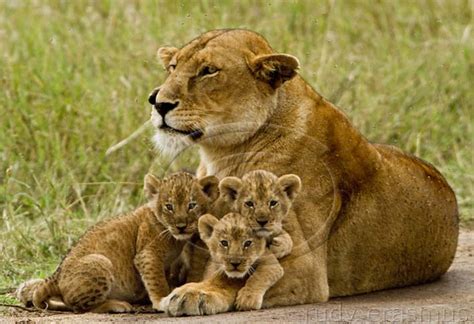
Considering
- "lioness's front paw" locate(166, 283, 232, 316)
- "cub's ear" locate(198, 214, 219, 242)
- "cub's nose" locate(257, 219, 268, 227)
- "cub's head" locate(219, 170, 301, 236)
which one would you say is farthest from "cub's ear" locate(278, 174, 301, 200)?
"lioness's front paw" locate(166, 283, 232, 316)

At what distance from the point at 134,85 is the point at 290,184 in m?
4.68

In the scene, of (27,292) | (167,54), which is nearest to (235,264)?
(27,292)

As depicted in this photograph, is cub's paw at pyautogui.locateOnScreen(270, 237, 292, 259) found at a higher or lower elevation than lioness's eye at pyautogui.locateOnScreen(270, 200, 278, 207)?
lower

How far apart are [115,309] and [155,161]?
3586mm

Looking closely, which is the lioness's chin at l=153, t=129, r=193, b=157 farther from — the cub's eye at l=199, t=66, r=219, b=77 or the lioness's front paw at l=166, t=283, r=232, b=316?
the lioness's front paw at l=166, t=283, r=232, b=316

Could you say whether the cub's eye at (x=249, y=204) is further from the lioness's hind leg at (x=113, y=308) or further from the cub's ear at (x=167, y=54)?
the cub's ear at (x=167, y=54)

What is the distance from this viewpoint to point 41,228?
934 cm

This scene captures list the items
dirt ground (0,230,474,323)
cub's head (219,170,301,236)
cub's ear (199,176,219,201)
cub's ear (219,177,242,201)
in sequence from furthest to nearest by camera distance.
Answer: cub's ear (199,176,219,201) → cub's ear (219,177,242,201) → cub's head (219,170,301,236) → dirt ground (0,230,474,323)

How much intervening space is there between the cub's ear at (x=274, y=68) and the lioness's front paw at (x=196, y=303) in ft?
4.10

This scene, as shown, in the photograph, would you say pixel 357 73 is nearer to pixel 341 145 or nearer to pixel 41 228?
pixel 41 228

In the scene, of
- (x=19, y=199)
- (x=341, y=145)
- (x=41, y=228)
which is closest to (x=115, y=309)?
(x=341, y=145)

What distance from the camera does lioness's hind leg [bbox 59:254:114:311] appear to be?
6875mm

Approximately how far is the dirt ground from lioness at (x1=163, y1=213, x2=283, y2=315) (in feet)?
0.28

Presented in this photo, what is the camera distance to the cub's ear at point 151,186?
7.04m
